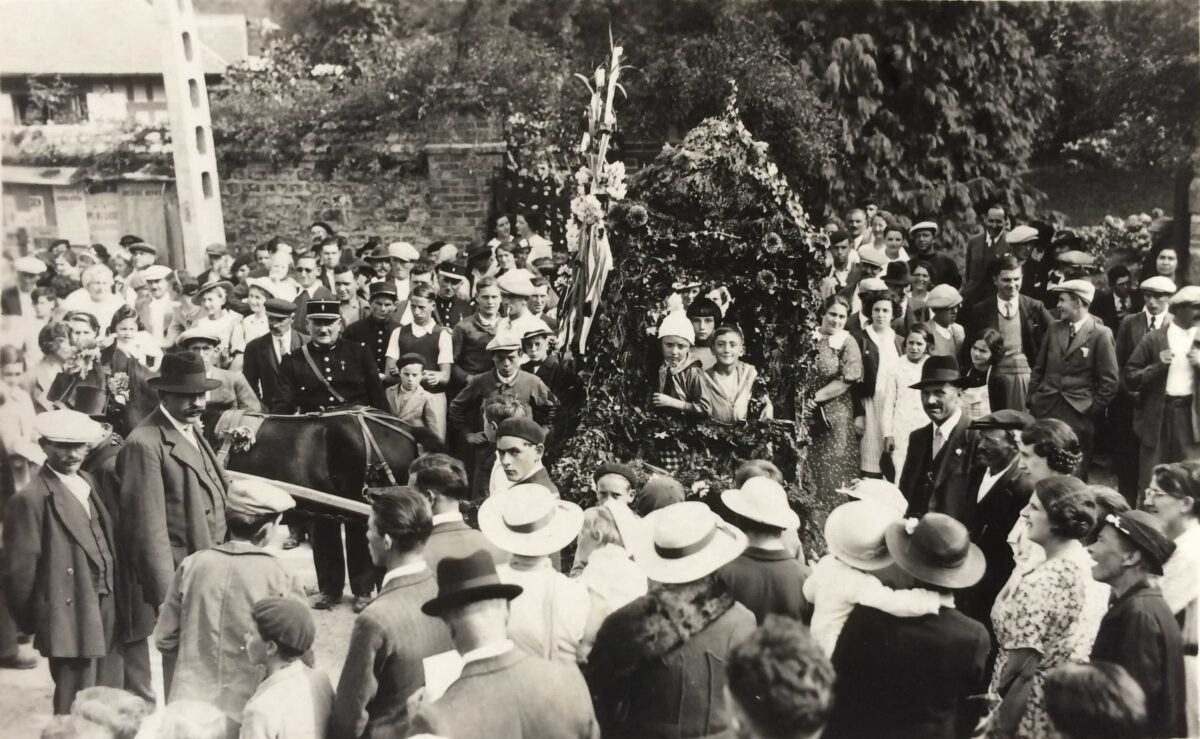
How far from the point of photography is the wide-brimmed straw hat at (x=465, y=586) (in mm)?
3525

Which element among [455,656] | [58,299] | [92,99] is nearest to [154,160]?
[92,99]

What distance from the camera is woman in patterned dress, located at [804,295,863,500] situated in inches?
300

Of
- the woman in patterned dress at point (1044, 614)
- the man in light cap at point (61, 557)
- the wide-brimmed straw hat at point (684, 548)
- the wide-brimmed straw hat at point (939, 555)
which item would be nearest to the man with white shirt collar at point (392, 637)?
the wide-brimmed straw hat at point (684, 548)

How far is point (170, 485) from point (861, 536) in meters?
3.48

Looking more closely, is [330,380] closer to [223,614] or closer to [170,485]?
[170,485]

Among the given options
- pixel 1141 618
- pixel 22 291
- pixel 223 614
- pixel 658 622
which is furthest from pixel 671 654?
pixel 22 291

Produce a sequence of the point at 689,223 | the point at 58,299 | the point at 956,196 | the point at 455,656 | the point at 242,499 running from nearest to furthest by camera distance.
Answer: the point at 455,656 → the point at 242,499 → the point at 689,223 → the point at 58,299 → the point at 956,196

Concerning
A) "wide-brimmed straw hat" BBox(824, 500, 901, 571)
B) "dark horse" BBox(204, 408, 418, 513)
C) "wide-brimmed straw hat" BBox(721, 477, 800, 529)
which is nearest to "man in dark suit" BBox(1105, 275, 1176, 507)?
A: "wide-brimmed straw hat" BBox(824, 500, 901, 571)

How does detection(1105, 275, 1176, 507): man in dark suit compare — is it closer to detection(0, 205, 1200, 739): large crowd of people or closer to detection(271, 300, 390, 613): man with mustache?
detection(0, 205, 1200, 739): large crowd of people

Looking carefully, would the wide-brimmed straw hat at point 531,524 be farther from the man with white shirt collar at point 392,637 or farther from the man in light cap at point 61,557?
the man in light cap at point 61,557

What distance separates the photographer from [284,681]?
3.90 m

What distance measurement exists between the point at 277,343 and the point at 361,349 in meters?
0.83

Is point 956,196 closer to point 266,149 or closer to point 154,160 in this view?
point 266,149

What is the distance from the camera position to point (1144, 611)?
4164mm
